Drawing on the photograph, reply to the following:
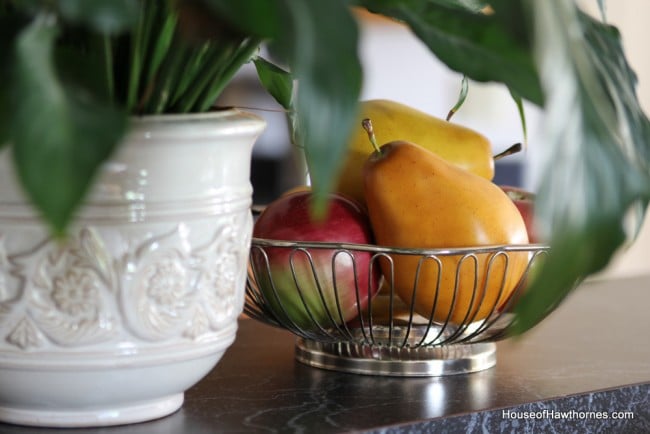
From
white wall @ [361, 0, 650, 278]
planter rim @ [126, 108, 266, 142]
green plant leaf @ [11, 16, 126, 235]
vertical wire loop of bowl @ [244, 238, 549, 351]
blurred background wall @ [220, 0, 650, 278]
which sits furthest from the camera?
white wall @ [361, 0, 650, 278]

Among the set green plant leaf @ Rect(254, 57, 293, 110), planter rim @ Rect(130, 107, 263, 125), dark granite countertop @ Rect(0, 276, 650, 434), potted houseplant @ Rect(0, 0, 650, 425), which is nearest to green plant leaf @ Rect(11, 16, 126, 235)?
potted houseplant @ Rect(0, 0, 650, 425)

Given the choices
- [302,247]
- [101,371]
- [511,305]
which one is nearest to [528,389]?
[511,305]

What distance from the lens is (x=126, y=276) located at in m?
0.45

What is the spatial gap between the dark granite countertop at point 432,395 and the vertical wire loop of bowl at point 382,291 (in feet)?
0.09

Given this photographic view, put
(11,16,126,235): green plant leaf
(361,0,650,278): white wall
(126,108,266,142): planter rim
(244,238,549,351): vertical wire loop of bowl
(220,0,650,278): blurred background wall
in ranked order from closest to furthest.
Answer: (11,16,126,235): green plant leaf, (126,108,266,142): planter rim, (244,238,549,351): vertical wire loop of bowl, (220,0,650,278): blurred background wall, (361,0,650,278): white wall

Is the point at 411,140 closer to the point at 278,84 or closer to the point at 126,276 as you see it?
the point at 278,84

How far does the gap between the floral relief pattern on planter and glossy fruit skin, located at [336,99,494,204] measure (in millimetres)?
208

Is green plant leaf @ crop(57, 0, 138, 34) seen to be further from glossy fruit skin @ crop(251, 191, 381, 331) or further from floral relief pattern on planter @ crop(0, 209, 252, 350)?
glossy fruit skin @ crop(251, 191, 381, 331)

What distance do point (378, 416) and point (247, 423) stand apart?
2.7 inches

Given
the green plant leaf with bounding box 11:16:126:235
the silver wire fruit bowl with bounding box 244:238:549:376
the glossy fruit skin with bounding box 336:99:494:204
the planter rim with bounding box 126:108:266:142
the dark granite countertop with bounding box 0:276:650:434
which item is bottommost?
the dark granite countertop with bounding box 0:276:650:434

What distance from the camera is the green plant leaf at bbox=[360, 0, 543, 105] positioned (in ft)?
1.17

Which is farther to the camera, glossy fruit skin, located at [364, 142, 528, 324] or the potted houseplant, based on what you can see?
glossy fruit skin, located at [364, 142, 528, 324]

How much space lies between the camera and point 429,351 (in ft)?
2.09

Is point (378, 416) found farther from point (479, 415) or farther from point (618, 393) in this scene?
point (618, 393)
